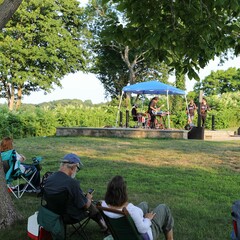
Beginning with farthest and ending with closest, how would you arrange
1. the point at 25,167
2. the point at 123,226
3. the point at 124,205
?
Answer: 1. the point at 25,167
2. the point at 124,205
3. the point at 123,226

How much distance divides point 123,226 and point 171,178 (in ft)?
15.7

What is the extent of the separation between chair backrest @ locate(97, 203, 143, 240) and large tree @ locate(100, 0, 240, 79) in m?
2.60

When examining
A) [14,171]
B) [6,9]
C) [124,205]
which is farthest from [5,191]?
[6,9]

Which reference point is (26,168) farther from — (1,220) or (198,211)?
(198,211)

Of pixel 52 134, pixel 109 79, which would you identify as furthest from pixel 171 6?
pixel 109 79

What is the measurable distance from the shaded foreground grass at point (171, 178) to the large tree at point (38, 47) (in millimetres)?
26420

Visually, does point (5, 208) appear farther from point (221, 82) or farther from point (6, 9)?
point (221, 82)

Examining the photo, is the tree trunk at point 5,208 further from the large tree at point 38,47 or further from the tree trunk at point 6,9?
the large tree at point 38,47

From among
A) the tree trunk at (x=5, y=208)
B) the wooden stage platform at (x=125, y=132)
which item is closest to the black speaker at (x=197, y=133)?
the wooden stage platform at (x=125, y=132)

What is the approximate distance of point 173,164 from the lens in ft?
33.2

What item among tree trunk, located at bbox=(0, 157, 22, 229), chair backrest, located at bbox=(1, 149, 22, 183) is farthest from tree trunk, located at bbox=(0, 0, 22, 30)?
chair backrest, located at bbox=(1, 149, 22, 183)

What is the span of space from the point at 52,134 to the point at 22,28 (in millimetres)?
21300

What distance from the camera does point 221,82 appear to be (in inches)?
2662

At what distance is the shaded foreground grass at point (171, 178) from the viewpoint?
5.14 meters
